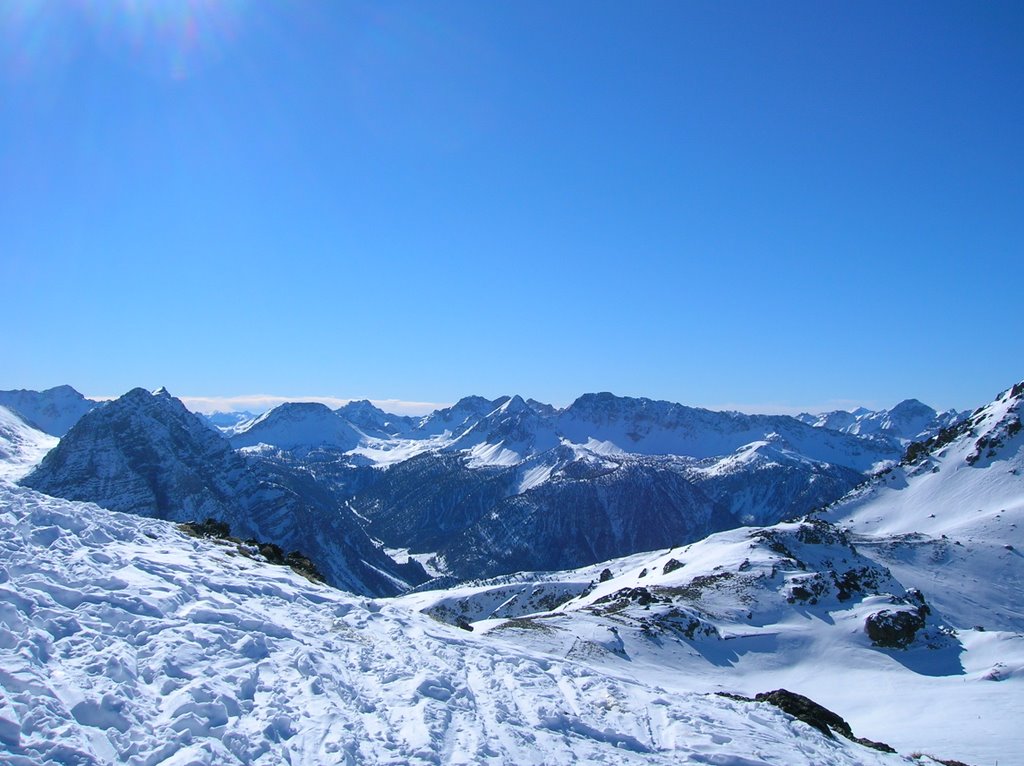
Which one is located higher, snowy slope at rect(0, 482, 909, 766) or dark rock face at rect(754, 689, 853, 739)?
snowy slope at rect(0, 482, 909, 766)

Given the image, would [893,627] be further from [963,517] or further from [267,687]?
[963,517]

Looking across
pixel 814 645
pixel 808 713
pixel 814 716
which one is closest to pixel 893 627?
pixel 814 645

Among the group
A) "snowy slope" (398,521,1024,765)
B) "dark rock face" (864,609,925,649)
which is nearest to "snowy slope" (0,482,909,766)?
"snowy slope" (398,521,1024,765)

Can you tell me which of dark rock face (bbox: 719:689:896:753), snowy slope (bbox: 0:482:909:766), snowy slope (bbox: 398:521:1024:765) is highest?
snowy slope (bbox: 0:482:909:766)

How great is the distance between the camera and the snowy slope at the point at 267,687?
36.1 ft

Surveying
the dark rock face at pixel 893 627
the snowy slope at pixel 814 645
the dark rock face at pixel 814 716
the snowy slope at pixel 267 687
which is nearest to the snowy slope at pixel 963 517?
the snowy slope at pixel 814 645

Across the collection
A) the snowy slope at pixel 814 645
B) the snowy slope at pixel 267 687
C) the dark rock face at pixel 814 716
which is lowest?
the snowy slope at pixel 814 645

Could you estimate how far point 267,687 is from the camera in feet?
45.1

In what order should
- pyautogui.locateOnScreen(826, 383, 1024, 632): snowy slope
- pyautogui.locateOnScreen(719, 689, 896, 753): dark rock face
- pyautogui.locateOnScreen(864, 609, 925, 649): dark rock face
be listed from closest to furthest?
pyautogui.locateOnScreen(719, 689, 896, 753): dark rock face, pyautogui.locateOnScreen(864, 609, 925, 649): dark rock face, pyautogui.locateOnScreen(826, 383, 1024, 632): snowy slope

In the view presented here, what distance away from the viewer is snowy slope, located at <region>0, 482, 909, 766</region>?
11.0 meters

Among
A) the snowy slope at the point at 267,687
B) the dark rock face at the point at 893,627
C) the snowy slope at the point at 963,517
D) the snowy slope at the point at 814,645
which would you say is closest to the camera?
the snowy slope at the point at 267,687

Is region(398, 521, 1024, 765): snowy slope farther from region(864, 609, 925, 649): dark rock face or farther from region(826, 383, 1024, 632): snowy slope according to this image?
region(826, 383, 1024, 632): snowy slope

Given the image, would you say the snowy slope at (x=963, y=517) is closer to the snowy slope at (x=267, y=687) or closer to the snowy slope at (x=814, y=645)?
the snowy slope at (x=814, y=645)

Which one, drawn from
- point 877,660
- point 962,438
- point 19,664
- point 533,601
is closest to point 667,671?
point 877,660
